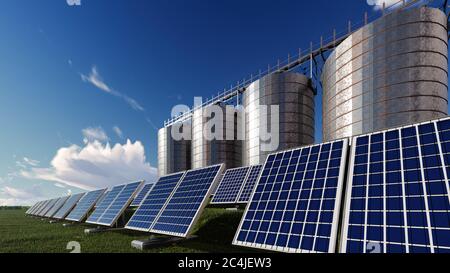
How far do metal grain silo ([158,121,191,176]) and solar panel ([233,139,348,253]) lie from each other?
74115 mm

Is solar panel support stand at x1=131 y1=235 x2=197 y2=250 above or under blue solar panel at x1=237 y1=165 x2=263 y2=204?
under

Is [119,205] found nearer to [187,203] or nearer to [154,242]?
[154,242]

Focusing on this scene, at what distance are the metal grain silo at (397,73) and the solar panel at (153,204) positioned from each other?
23714mm

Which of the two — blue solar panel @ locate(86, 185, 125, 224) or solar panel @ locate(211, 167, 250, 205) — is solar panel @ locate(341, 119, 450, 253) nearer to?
solar panel @ locate(211, 167, 250, 205)

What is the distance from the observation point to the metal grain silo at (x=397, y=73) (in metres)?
31.9

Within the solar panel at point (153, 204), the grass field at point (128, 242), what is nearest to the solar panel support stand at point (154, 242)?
the grass field at point (128, 242)

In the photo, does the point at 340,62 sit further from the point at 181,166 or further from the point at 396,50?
the point at 181,166

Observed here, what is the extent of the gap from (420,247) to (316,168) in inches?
194

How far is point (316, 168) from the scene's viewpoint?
12164 mm

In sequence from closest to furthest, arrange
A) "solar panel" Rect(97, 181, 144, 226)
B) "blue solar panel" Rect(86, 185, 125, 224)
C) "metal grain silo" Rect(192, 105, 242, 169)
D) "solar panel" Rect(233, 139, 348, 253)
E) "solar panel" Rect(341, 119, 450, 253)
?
1. "solar panel" Rect(341, 119, 450, 253)
2. "solar panel" Rect(233, 139, 348, 253)
3. "solar panel" Rect(97, 181, 144, 226)
4. "blue solar panel" Rect(86, 185, 125, 224)
5. "metal grain silo" Rect(192, 105, 242, 169)

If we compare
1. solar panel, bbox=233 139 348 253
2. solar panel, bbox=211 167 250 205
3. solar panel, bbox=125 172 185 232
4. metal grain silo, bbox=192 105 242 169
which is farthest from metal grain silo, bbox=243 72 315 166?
solar panel, bbox=233 139 348 253

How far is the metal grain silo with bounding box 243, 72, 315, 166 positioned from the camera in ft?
168

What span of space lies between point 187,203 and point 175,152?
71749mm
